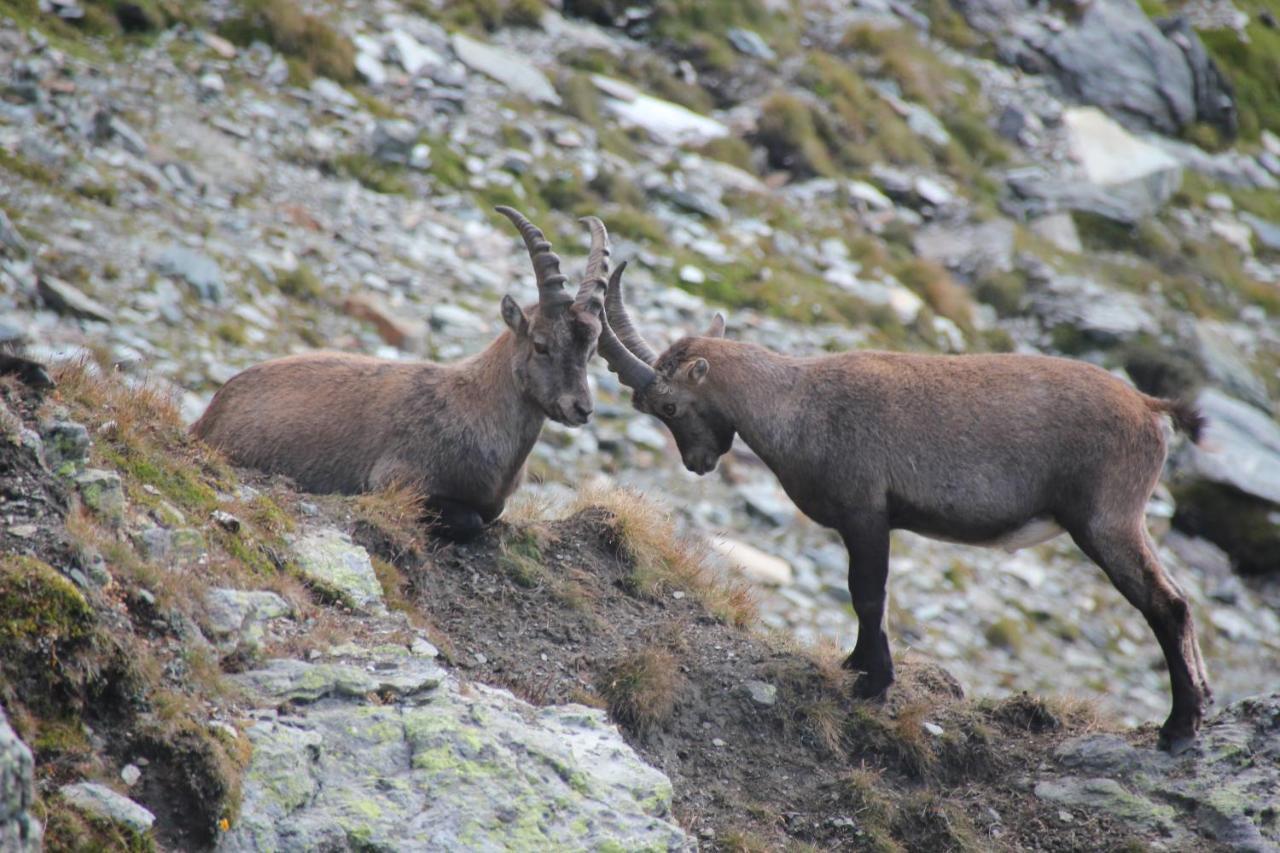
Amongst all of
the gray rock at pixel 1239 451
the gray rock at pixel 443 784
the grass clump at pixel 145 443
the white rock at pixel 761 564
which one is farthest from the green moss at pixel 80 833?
the gray rock at pixel 1239 451

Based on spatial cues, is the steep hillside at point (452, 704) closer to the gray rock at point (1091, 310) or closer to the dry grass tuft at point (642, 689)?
the dry grass tuft at point (642, 689)

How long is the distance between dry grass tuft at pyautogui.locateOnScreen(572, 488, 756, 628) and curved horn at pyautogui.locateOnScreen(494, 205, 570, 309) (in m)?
1.56

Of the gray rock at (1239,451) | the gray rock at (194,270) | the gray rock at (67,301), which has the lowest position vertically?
the gray rock at (1239,451)

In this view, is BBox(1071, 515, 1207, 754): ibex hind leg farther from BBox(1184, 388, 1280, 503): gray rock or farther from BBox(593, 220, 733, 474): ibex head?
BBox(1184, 388, 1280, 503): gray rock

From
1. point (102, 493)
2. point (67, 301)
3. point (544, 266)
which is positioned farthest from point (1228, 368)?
point (102, 493)

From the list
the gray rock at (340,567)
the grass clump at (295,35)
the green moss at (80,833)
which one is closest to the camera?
the green moss at (80,833)

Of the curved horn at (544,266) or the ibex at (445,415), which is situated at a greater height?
the curved horn at (544,266)

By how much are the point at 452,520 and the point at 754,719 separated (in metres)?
2.40

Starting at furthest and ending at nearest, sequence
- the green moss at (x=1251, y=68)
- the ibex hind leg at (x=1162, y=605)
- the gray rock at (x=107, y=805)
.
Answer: the green moss at (x=1251, y=68), the ibex hind leg at (x=1162, y=605), the gray rock at (x=107, y=805)

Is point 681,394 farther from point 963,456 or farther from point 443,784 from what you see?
point 443,784

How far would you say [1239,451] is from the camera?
867 inches

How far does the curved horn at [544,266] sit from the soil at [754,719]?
162 centimetres

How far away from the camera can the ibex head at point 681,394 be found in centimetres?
857

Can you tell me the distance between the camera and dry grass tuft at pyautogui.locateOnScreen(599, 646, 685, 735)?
725 cm
